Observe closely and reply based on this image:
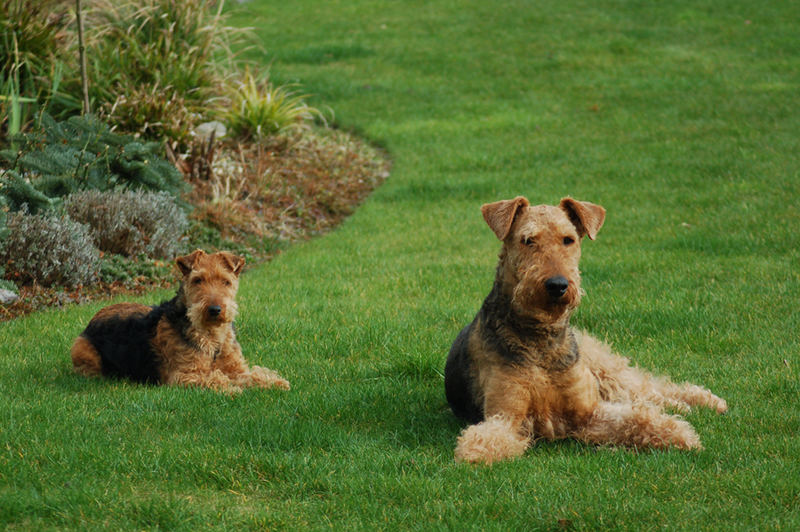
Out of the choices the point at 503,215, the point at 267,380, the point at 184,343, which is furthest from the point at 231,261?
the point at 503,215

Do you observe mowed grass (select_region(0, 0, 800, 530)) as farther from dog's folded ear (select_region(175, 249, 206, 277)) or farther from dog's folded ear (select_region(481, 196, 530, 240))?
dog's folded ear (select_region(481, 196, 530, 240))

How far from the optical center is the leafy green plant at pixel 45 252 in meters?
8.80

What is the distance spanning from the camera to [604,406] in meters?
5.41

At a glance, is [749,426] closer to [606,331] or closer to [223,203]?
[606,331]

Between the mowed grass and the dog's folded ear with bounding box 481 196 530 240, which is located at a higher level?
the dog's folded ear with bounding box 481 196 530 240

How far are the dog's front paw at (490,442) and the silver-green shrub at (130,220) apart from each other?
19.4 ft

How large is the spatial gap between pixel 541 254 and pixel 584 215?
0.65 m

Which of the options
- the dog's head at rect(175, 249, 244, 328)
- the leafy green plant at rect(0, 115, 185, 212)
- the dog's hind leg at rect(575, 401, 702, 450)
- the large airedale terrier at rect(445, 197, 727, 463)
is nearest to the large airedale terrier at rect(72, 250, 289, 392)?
the dog's head at rect(175, 249, 244, 328)

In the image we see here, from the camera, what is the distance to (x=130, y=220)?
32.8ft

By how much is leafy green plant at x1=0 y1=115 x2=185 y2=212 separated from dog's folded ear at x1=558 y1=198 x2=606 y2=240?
20.5ft

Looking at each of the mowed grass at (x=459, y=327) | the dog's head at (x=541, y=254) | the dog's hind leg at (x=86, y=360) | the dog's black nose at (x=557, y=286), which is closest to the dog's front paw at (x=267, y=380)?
the mowed grass at (x=459, y=327)

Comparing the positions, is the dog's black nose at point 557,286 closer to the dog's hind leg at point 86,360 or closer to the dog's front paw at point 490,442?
the dog's front paw at point 490,442

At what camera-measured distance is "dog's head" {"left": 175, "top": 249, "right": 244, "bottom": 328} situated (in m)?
6.18

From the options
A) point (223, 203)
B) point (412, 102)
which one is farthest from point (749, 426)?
point (412, 102)
